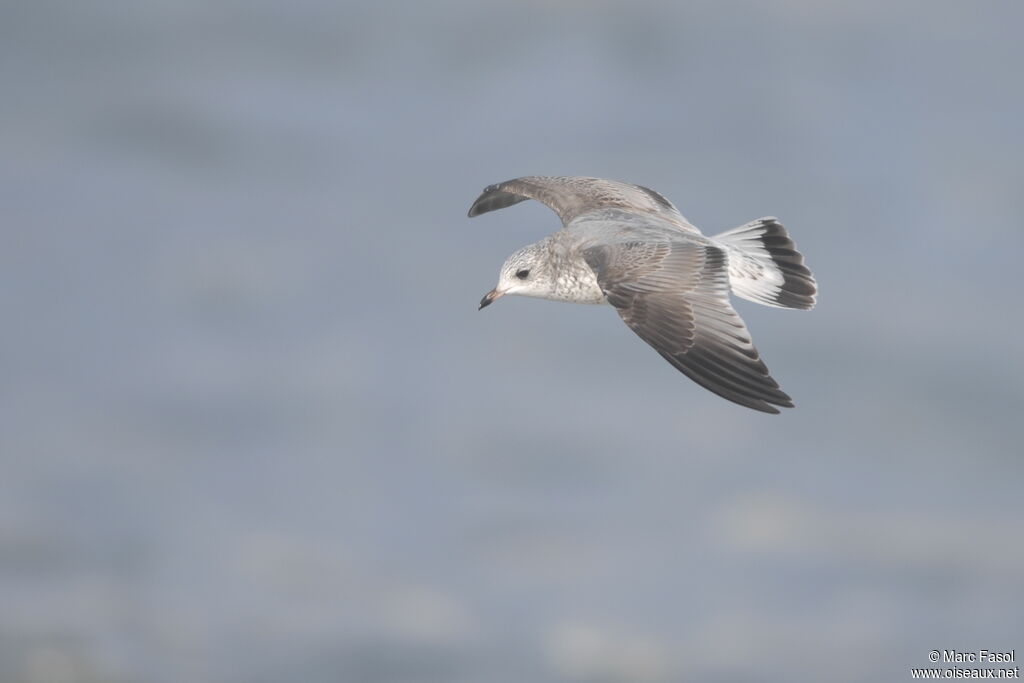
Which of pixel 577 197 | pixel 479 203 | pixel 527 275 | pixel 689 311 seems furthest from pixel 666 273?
pixel 479 203

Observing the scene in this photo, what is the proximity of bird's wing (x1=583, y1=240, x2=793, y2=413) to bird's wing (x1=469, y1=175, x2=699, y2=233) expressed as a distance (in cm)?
239

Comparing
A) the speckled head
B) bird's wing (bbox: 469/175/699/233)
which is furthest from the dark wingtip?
the speckled head

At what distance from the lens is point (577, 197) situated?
1878cm

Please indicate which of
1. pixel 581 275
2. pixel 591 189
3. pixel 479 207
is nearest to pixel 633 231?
pixel 581 275

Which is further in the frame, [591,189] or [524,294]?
[591,189]

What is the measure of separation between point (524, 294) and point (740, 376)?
4.11 metres

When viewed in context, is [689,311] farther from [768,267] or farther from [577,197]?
[577,197]

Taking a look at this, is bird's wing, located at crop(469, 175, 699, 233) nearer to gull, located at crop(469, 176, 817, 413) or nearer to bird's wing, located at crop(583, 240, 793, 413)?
gull, located at crop(469, 176, 817, 413)

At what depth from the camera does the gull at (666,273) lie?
13.6 meters

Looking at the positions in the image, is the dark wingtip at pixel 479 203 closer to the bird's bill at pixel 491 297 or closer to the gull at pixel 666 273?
the gull at pixel 666 273

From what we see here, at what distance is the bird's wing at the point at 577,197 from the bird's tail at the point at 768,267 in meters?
0.64

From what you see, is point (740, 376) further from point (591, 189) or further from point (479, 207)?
point (479, 207)

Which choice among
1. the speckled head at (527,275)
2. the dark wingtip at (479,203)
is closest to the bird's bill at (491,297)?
the speckled head at (527,275)

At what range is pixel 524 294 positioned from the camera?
16.9 metres
